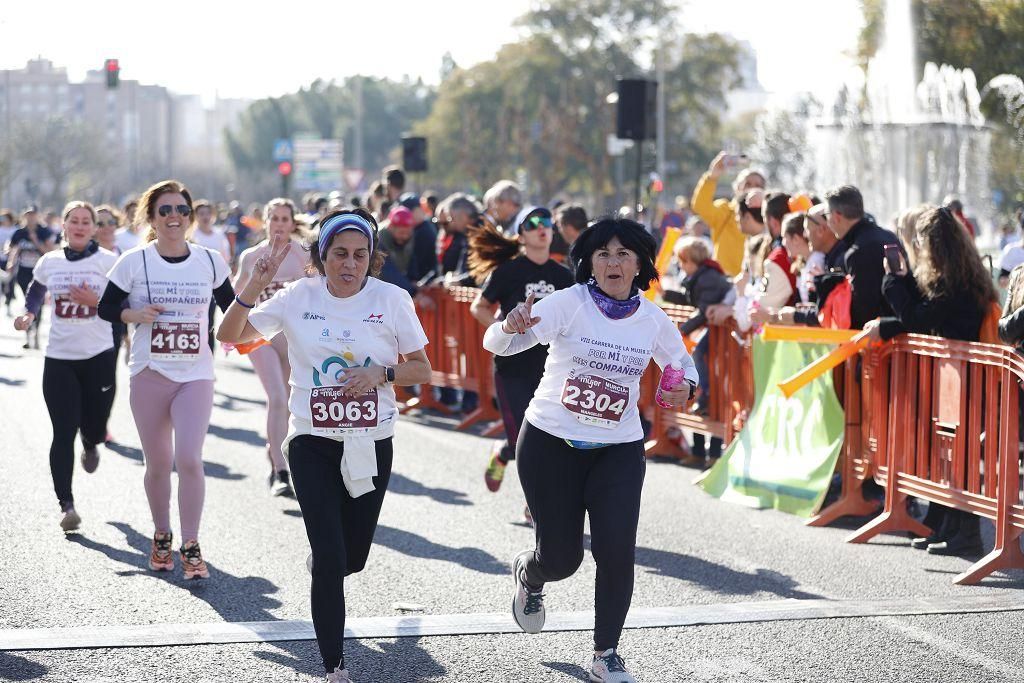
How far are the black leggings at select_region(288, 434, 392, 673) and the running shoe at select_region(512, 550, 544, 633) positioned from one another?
2.24ft

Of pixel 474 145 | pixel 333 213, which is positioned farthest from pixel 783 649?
pixel 474 145

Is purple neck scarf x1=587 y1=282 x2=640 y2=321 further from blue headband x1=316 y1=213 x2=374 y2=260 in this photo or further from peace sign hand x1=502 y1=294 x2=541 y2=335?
blue headband x1=316 y1=213 x2=374 y2=260

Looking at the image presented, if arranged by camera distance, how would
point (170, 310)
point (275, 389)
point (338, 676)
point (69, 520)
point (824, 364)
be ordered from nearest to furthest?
1. point (338, 676)
2. point (170, 310)
3. point (69, 520)
4. point (824, 364)
5. point (275, 389)

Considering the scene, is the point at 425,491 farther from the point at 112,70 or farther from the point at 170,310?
the point at 112,70

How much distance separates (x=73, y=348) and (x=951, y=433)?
187 inches

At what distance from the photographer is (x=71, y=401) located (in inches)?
342

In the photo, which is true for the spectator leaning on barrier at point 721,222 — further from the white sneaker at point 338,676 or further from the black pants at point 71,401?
the white sneaker at point 338,676

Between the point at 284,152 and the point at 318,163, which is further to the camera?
the point at 318,163

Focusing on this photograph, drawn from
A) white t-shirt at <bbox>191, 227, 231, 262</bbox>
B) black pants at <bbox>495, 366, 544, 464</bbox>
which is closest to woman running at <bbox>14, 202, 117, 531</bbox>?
black pants at <bbox>495, 366, 544, 464</bbox>

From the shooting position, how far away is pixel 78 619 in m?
6.62

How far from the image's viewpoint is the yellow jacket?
12969 mm

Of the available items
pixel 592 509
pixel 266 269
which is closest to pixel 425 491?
pixel 592 509

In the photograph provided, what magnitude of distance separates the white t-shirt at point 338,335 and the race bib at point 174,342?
5.75 feet

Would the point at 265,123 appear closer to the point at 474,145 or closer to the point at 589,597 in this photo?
the point at 474,145
